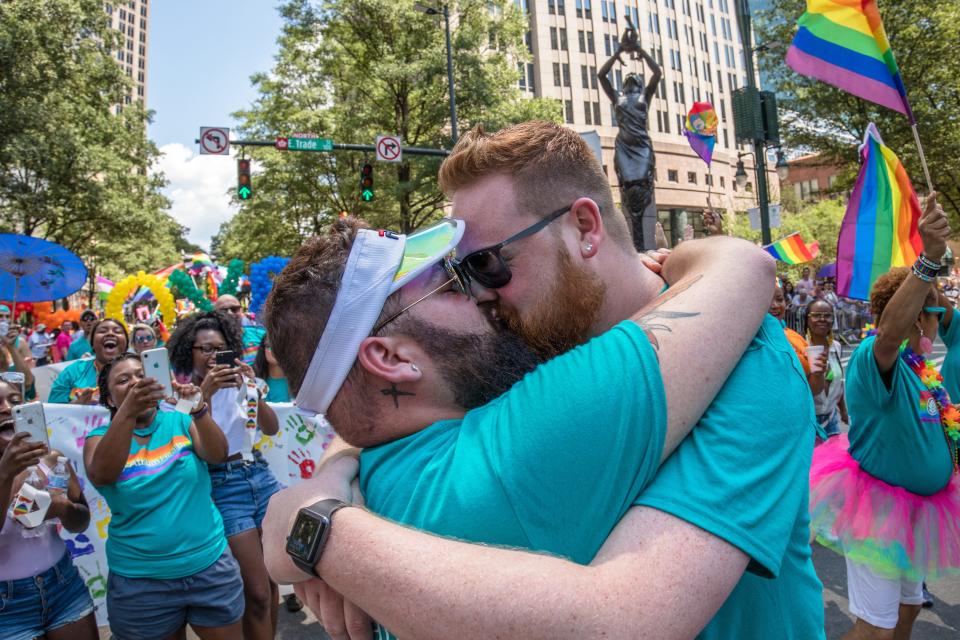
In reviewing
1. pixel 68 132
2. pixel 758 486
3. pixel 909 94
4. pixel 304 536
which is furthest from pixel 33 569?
pixel 909 94

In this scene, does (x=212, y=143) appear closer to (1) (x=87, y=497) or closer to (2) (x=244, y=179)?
(2) (x=244, y=179)

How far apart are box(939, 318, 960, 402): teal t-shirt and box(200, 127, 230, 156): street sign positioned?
1283 cm

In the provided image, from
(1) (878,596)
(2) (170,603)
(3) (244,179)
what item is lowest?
(1) (878,596)

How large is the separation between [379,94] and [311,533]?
23.8m

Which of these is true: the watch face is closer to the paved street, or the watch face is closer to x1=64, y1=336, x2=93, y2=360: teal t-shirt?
the paved street

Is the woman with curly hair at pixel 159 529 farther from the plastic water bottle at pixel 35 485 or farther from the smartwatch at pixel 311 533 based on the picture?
the smartwatch at pixel 311 533

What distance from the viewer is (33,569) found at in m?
3.23

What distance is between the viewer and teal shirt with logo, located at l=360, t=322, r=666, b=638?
989mm

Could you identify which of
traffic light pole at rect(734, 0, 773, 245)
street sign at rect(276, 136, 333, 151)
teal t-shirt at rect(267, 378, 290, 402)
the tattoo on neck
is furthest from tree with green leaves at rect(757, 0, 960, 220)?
the tattoo on neck

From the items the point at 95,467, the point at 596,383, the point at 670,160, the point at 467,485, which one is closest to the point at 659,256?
the point at 596,383

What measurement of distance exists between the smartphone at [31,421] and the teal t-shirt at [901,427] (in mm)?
4275

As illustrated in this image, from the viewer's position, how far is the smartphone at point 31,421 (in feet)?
10.1

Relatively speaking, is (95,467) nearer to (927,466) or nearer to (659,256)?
(659,256)

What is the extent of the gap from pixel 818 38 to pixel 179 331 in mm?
5071
